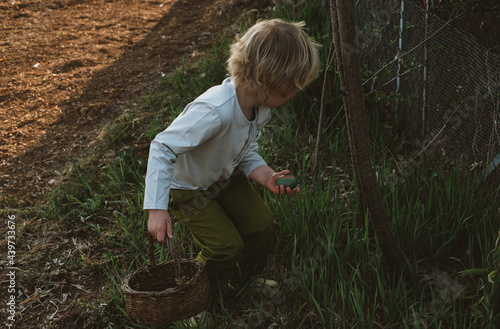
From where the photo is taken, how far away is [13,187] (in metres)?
3.42

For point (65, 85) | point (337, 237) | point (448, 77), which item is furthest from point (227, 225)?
point (65, 85)

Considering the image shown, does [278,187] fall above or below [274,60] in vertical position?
below

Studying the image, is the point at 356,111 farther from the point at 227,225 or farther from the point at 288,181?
the point at 227,225

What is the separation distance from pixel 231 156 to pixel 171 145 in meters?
0.32

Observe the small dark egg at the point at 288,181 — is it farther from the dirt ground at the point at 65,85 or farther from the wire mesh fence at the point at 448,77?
the dirt ground at the point at 65,85

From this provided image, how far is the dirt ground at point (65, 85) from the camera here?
2.64 m

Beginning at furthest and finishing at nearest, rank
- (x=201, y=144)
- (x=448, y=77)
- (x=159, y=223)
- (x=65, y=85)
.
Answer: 1. (x=65, y=85)
2. (x=448, y=77)
3. (x=201, y=144)
4. (x=159, y=223)

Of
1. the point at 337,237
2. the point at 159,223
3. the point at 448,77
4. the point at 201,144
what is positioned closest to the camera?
the point at 159,223

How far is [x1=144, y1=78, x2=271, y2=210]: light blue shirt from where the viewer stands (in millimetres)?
1881

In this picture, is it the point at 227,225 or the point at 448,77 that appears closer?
the point at 227,225

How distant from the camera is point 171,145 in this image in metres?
1.89

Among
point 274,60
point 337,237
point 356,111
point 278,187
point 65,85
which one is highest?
point 274,60

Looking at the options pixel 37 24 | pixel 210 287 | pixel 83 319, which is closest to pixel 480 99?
pixel 210 287

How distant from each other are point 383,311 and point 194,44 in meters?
3.77
